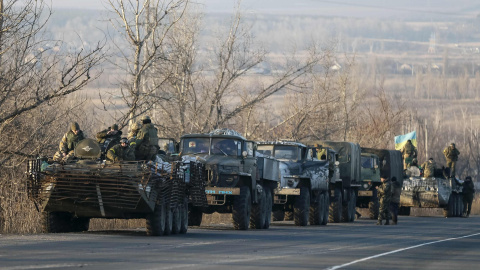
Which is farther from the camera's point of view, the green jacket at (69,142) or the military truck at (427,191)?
the military truck at (427,191)

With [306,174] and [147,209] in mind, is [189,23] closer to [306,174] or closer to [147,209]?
[306,174]

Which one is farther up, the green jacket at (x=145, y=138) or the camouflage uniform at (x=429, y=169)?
the camouflage uniform at (x=429, y=169)

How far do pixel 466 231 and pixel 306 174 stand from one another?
16.8 ft

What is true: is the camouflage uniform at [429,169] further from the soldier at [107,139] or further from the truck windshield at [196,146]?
the soldier at [107,139]

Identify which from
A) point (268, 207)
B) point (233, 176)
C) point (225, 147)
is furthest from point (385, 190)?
point (233, 176)

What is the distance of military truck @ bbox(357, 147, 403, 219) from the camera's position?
41.9 m

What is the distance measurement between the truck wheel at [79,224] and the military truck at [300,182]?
7.85 meters

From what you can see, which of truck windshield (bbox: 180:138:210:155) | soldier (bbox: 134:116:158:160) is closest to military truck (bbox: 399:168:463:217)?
truck windshield (bbox: 180:138:210:155)

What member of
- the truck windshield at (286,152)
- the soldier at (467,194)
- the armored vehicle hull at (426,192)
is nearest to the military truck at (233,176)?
the truck windshield at (286,152)

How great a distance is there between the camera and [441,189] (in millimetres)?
44094

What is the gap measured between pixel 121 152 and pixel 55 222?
227 cm

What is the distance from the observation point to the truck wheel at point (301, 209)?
31.7 m

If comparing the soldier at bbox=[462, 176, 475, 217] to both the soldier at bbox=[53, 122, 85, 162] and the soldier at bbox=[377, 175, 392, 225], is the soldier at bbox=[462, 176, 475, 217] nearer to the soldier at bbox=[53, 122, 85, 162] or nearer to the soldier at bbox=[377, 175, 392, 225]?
the soldier at bbox=[377, 175, 392, 225]

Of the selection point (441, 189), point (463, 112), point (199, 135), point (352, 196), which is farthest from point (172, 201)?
point (463, 112)
